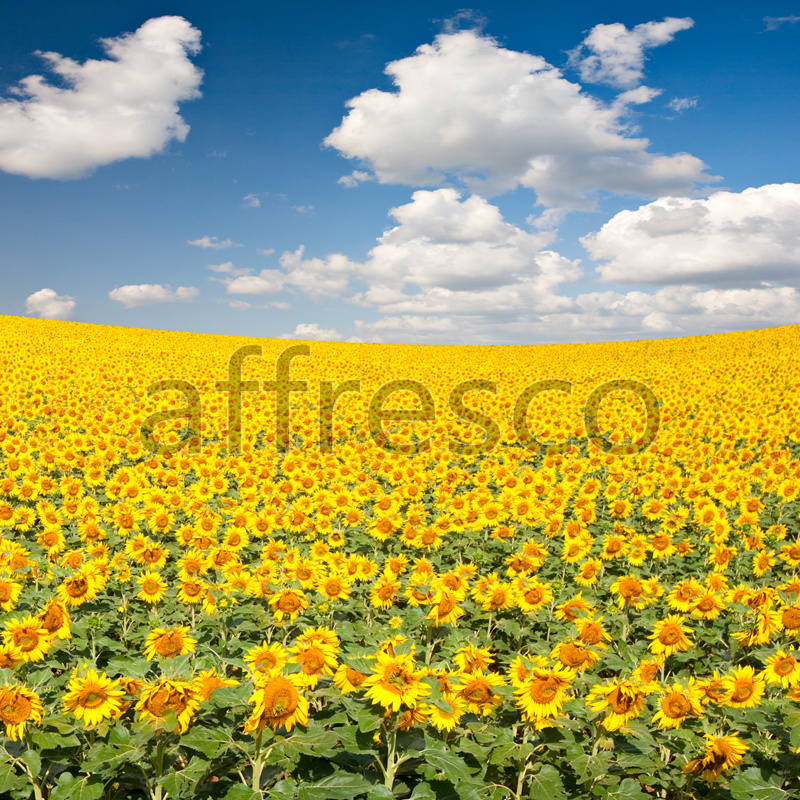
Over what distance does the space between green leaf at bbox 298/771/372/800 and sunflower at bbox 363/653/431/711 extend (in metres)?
0.37

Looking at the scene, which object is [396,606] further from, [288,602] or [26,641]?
[26,641]

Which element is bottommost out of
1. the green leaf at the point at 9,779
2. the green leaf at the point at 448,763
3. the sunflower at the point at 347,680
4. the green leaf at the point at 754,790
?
the green leaf at the point at 754,790

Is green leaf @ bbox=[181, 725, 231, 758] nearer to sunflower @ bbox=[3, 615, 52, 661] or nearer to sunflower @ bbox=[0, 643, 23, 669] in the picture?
sunflower @ bbox=[0, 643, 23, 669]

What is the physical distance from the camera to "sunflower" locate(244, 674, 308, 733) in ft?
8.91

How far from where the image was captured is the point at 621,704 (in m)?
3.30

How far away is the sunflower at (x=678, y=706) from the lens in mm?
3398

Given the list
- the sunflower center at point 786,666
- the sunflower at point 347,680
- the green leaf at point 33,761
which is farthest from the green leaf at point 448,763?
the sunflower center at point 786,666

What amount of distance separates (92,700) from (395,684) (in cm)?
168

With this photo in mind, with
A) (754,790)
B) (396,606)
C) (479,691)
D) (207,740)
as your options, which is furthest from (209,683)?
(396,606)

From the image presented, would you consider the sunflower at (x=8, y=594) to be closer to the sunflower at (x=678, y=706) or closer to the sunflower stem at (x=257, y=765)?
the sunflower stem at (x=257, y=765)

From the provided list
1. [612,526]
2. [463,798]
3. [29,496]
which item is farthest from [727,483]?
[29,496]

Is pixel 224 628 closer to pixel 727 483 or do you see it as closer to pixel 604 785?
pixel 604 785

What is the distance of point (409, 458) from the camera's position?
39.6 feet

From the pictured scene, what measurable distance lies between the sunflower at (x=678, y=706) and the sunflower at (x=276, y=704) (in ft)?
7.43
